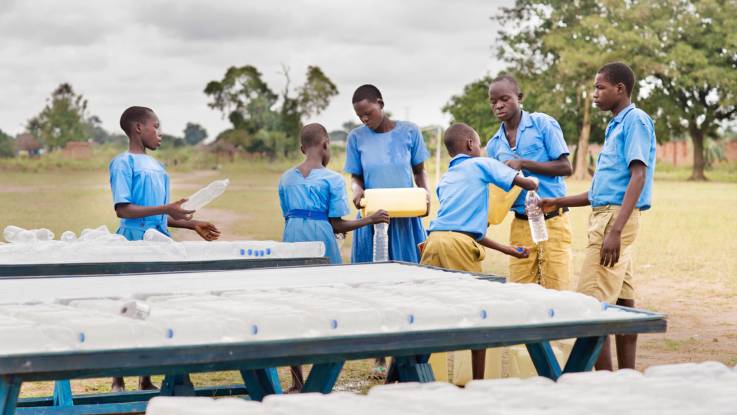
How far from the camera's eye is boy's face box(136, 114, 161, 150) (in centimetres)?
629

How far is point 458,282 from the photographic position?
4.32 m

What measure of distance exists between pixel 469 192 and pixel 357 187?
4.38 ft

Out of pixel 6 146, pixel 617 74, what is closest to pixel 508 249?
pixel 617 74

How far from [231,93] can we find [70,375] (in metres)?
47.6

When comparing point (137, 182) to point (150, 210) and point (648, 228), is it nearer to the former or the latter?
point (150, 210)

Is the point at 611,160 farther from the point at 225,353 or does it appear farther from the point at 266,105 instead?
the point at 266,105

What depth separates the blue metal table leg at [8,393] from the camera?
3066 mm

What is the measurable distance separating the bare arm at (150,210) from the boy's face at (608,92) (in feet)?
7.58

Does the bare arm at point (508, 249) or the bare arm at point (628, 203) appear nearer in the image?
the bare arm at point (628, 203)

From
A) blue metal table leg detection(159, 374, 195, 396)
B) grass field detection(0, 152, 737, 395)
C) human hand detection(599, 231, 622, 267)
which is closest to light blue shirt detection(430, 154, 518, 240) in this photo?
human hand detection(599, 231, 622, 267)

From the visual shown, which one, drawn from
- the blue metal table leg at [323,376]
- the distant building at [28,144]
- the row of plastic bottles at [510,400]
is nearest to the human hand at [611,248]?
the blue metal table leg at [323,376]

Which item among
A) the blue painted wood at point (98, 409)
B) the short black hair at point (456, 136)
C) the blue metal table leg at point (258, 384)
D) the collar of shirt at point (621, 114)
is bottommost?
the blue painted wood at point (98, 409)

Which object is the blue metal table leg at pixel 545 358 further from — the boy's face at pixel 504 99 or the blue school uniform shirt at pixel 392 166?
the blue school uniform shirt at pixel 392 166

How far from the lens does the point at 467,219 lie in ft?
18.4
